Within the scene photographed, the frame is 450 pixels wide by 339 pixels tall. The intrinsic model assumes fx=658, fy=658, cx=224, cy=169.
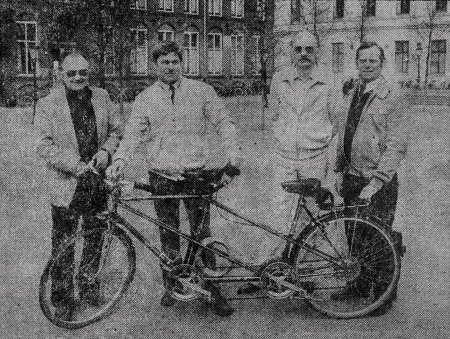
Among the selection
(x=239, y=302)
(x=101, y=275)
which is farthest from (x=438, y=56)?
(x=101, y=275)

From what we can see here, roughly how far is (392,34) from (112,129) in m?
44.0

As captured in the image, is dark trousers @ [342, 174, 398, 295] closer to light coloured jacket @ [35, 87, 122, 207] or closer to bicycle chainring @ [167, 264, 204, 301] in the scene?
bicycle chainring @ [167, 264, 204, 301]

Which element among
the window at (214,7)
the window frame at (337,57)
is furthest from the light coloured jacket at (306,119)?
the window frame at (337,57)

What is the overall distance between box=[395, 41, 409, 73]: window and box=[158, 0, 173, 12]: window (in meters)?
16.9

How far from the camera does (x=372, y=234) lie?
4.55 metres

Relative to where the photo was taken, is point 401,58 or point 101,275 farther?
point 401,58

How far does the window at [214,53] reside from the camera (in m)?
39.6

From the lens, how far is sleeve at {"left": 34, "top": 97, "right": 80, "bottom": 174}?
14.0 feet

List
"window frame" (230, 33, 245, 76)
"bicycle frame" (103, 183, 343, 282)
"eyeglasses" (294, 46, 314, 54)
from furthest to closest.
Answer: "window frame" (230, 33, 245, 76) → "eyeglasses" (294, 46, 314, 54) → "bicycle frame" (103, 183, 343, 282)

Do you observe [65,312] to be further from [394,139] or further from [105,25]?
[105,25]

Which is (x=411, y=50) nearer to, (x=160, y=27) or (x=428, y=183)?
(x=160, y=27)

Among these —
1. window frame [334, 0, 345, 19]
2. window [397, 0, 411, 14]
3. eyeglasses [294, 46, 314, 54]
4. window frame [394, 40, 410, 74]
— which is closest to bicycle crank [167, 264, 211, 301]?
eyeglasses [294, 46, 314, 54]

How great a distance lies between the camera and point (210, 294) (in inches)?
173

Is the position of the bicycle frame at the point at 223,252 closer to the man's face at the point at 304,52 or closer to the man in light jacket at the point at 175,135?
the man in light jacket at the point at 175,135
